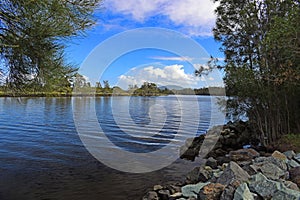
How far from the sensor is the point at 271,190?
4.32 metres

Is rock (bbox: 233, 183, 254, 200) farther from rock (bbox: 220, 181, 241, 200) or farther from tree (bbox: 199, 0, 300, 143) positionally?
tree (bbox: 199, 0, 300, 143)

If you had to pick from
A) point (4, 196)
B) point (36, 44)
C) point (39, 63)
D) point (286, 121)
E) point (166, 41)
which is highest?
point (166, 41)

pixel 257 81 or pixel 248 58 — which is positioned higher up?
pixel 248 58

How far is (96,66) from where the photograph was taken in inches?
282

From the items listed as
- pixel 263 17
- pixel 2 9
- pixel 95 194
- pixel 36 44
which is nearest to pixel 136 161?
pixel 95 194

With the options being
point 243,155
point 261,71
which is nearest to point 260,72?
point 261,71

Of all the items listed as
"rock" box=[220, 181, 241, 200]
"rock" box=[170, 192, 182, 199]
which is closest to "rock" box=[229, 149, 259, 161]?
"rock" box=[170, 192, 182, 199]

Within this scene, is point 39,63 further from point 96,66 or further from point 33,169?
point 33,169

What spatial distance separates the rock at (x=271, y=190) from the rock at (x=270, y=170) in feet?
2.74

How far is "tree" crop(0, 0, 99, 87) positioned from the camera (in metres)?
4.30

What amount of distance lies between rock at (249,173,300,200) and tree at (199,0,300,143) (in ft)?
14.4

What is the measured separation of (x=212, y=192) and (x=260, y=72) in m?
6.35

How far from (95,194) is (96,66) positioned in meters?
3.29

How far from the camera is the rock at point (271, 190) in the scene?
4067 millimetres
